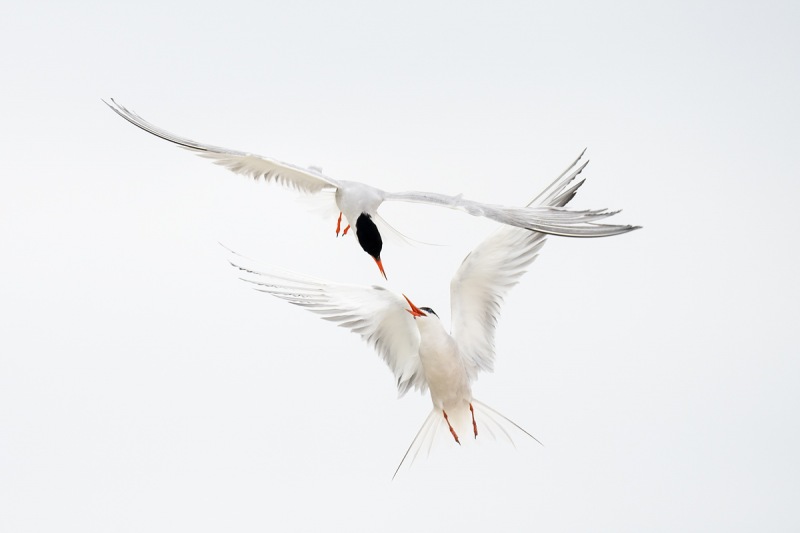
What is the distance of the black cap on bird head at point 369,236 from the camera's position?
22.5 feet

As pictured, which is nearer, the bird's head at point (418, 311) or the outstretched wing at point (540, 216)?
the outstretched wing at point (540, 216)

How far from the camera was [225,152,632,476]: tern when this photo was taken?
6.37 m

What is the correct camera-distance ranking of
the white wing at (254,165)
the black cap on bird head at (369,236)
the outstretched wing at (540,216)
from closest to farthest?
the outstretched wing at (540,216) → the white wing at (254,165) → the black cap on bird head at (369,236)

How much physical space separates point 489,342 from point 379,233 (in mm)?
772

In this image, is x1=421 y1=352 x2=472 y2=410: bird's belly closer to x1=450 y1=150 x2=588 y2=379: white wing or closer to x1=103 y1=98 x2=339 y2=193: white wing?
x1=450 y1=150 x2=588 y2=379: white wing

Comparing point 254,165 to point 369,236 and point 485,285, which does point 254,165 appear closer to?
point 369,236

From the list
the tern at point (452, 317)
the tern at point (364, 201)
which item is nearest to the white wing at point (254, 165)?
the tern at point (364, 201)

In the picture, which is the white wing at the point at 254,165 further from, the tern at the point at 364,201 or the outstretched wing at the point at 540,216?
the outstretched wing at the point at 540,216

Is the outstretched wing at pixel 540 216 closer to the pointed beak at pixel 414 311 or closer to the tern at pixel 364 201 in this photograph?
the tern at pixel 364 201

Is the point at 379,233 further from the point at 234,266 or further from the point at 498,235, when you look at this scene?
the point at 234,266

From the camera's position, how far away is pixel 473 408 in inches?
263

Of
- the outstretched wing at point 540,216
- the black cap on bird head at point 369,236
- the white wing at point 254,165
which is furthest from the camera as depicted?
the black cap on bird head at point 369,236

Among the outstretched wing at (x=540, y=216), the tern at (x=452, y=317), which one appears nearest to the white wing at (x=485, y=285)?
the tern at (x=452, y=317)

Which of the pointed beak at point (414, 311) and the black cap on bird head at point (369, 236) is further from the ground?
the black cap on bird head at point (369, 236)
